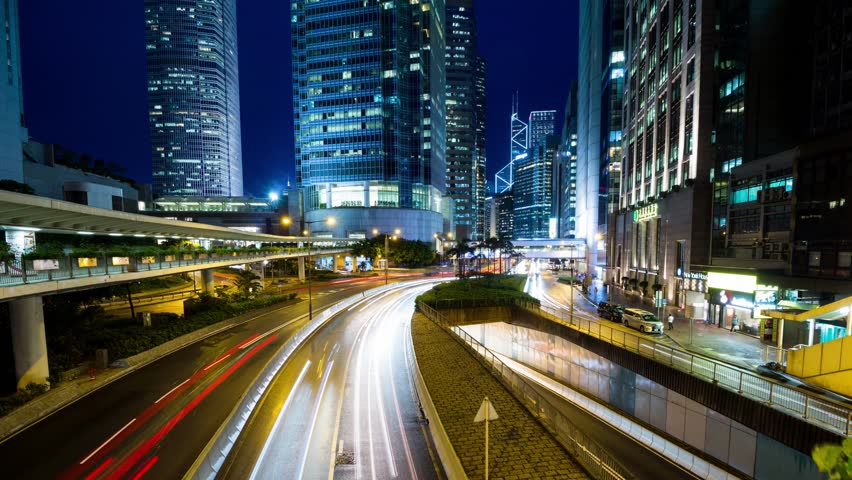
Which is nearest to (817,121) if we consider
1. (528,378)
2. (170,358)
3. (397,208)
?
(528,378)

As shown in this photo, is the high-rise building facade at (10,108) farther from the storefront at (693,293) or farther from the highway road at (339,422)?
the storefront at (693,293)

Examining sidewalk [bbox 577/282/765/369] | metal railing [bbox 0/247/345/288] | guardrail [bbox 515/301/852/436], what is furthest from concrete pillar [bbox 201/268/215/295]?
sidewalk [bbox 577/282/765/369]

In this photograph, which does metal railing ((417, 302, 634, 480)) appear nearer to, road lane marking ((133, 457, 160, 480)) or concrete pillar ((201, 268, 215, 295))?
road lane marking ((133, 457, 160, 480))

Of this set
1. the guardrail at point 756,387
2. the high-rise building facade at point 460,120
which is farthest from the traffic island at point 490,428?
the high-rise building facade at point 460,120

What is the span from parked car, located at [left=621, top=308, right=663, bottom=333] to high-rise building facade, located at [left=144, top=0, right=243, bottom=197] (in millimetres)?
206813

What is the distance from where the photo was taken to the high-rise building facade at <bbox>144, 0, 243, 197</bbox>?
177 meters

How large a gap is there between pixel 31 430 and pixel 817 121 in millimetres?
54114

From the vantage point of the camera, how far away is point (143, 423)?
1487 cm

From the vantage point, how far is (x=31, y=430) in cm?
1442

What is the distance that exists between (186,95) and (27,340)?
207 meters

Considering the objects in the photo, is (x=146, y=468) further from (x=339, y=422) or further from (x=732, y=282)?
(x=732, y=282)

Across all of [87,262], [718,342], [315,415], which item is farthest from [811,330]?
[87,262]

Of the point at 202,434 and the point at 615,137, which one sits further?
the point at 615,137

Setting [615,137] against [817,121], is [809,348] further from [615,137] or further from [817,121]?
[615,137]
